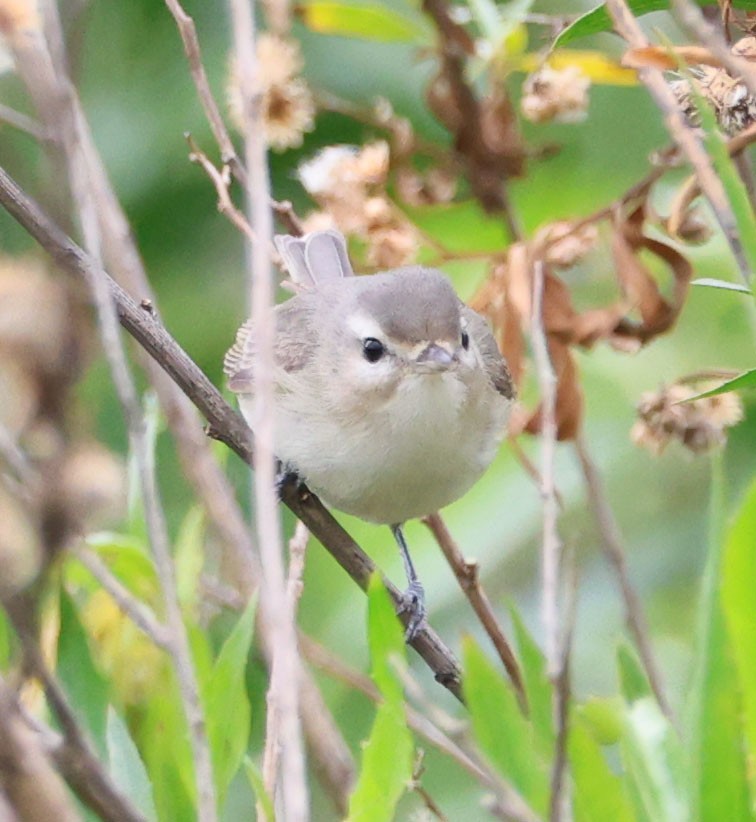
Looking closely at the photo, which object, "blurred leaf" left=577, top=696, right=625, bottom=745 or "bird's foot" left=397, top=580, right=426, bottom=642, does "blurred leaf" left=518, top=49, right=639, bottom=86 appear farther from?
"blurred leaf" left=577, top=696, right=625, bottom=745

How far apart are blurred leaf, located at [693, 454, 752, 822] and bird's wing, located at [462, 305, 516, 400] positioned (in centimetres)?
139

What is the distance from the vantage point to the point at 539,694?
111 centimetres

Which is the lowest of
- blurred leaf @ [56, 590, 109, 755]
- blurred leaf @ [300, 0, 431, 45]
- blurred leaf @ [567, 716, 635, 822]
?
blurred leaf @ [567, 716, 635, 822]

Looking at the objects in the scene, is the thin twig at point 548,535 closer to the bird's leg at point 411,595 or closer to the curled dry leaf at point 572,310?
the curled dry leaf at point 572,310

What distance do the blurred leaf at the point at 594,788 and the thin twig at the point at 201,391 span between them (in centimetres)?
55

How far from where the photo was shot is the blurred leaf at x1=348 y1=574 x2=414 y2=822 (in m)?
1.19

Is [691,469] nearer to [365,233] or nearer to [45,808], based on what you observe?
[365,233]

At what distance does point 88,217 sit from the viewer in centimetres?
Answer: 105

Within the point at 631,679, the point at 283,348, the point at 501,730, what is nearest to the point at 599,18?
the point at 631,679

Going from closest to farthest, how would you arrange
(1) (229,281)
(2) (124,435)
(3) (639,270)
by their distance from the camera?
(3) (639,270), (2) (124,435), (1) (229,281)

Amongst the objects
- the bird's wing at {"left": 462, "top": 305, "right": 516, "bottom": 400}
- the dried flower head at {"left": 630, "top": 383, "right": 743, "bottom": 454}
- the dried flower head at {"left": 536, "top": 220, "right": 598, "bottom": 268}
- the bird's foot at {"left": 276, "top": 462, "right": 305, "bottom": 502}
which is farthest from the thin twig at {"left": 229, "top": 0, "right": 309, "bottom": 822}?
the bird's wing at {"left": 462, "top": 305, "right": 516, "bottom": 400}

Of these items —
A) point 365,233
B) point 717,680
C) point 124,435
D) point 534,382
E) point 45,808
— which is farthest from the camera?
point 124,435

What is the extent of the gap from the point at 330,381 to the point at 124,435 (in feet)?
3.65

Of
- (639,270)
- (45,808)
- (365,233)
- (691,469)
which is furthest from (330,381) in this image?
(45,808)
